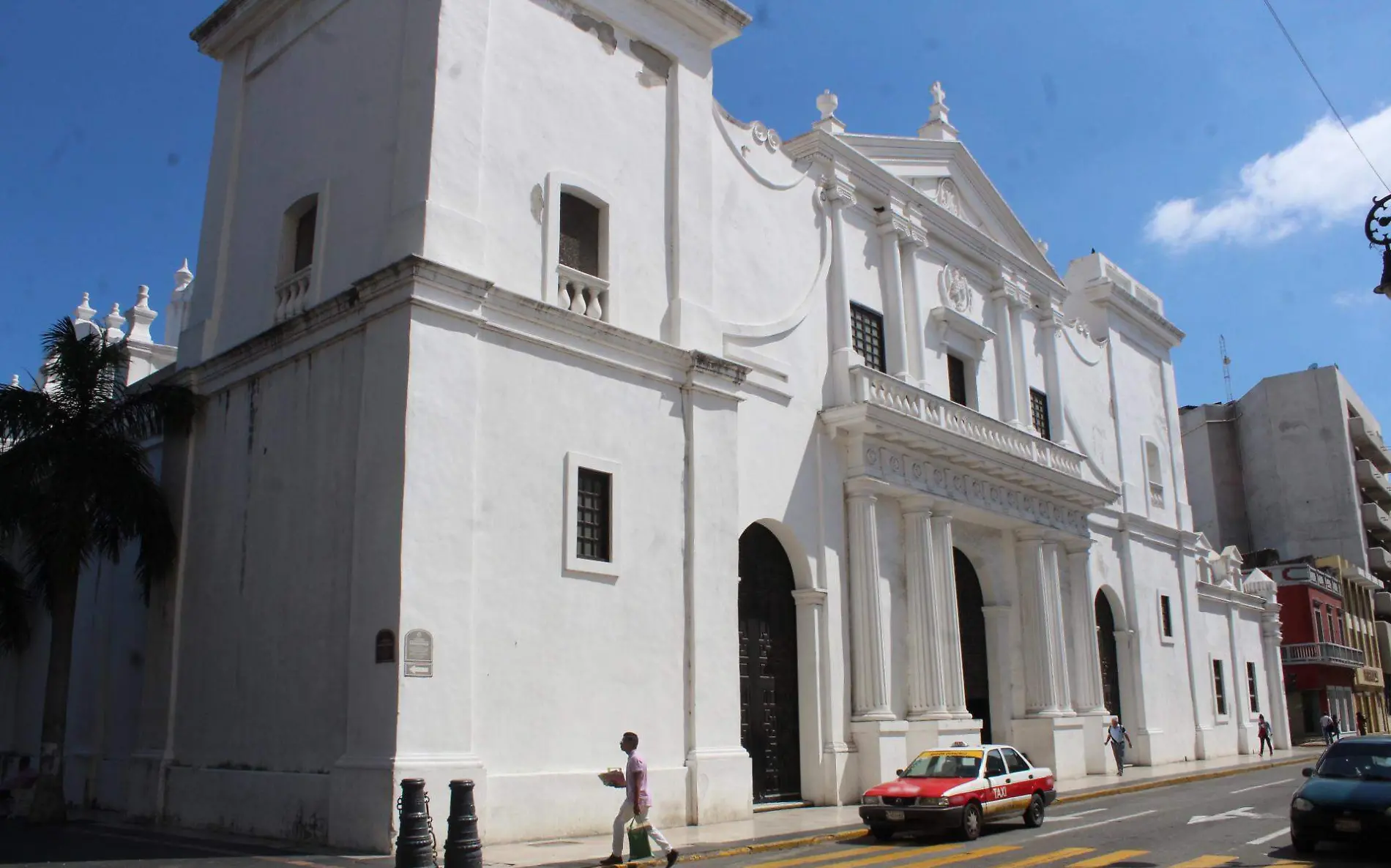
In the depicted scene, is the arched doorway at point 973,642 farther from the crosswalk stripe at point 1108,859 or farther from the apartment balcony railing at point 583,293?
the crosswalk stripe at point 1108,859

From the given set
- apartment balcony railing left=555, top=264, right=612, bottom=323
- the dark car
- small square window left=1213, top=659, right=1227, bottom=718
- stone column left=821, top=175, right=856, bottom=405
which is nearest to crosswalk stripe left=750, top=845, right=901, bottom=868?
the dark car

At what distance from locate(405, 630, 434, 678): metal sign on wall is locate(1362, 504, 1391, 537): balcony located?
201 ft

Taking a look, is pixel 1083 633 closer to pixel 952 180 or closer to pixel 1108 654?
pixel 1108 654

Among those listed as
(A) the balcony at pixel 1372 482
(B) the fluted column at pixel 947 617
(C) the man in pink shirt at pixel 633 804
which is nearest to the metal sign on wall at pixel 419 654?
(C) the man in pink shirt at pixel 633 804

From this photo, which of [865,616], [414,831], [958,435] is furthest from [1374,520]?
[414,831]

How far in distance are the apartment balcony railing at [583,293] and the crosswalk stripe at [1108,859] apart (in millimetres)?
8992

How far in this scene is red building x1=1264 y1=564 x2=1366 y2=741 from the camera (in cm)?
5094

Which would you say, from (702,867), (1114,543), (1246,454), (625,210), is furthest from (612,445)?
(1246,454)

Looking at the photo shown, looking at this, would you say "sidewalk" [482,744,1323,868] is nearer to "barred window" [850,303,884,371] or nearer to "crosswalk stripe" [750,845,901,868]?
"crosswalk stripe" [750,845,901,868]

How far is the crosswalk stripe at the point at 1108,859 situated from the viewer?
11992 mm

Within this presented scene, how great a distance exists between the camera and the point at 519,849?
13.0 metres

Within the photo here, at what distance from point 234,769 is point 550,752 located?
4.20 metres

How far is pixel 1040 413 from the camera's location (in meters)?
29.4

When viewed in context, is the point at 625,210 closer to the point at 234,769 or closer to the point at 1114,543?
the point at 234,769
